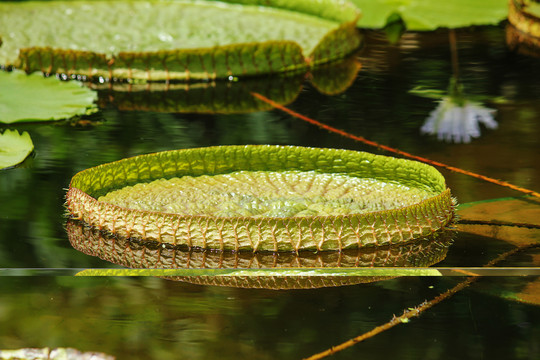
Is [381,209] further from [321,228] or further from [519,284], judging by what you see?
[519,284]

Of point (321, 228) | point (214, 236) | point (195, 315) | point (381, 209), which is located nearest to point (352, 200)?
point (381, 209)

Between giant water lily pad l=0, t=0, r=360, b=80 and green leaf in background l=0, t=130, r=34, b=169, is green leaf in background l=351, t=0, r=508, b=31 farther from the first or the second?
green leaf in background l=0, t=130, r=34, b=169

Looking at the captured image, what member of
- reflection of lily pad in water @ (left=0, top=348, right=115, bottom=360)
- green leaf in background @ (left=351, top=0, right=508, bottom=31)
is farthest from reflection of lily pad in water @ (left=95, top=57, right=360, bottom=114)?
reflection of lily pad in water @ (left=0, top=348, right=115, bottom=360)

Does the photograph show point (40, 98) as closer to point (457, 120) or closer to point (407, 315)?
point (457, 120)

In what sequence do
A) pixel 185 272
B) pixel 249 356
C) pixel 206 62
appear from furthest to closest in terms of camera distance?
pixel 206 62, pixel 185 272, pixel 249 356

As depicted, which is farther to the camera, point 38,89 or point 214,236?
point 38,89

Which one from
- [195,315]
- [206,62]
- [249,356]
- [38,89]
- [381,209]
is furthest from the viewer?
[206,62]

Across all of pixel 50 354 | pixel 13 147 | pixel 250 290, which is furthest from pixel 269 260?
pixel 13 147
